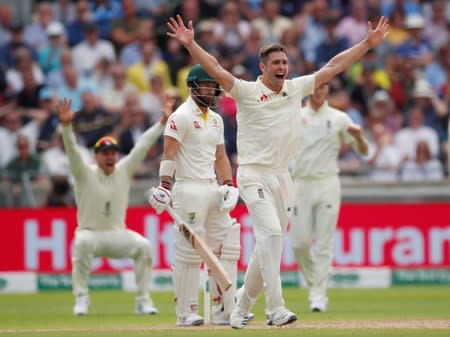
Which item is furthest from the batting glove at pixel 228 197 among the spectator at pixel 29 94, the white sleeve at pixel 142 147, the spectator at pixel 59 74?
the spectator at pixel 59 74

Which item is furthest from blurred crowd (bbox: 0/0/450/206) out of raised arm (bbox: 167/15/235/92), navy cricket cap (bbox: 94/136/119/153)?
raised arm (bbox: 167/15/235/92)

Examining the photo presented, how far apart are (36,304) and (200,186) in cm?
440

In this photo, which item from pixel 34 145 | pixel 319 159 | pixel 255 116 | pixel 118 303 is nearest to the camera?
pixel 255 116

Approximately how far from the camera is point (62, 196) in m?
16.5

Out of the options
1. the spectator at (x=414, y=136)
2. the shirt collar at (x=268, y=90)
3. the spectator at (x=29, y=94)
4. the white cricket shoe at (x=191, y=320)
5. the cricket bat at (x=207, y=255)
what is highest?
the spectator at (x=29, y=94)

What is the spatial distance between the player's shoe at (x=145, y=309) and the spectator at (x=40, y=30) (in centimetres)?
838

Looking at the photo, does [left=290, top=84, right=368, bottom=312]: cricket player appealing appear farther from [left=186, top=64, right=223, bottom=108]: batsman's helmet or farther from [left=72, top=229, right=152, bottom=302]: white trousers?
[left=186, top=64, right=223, bottom=108]: batsman's helmet

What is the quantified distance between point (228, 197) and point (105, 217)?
110 inches

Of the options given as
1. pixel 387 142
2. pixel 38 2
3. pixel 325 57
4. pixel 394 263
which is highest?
pixel 38 2

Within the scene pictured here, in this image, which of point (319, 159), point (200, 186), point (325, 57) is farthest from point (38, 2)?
point (200, 186)

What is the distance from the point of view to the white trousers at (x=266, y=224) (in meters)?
9.30

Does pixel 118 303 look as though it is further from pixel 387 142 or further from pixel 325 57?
pixel 325 57

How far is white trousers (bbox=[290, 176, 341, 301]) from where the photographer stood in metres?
12.2

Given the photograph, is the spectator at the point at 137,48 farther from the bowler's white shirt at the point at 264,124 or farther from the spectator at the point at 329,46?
the bowler's white shirt at the point at 264,124
